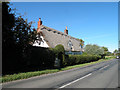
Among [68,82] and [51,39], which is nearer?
[68,82]

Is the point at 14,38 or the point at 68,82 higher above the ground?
the point at 14,38

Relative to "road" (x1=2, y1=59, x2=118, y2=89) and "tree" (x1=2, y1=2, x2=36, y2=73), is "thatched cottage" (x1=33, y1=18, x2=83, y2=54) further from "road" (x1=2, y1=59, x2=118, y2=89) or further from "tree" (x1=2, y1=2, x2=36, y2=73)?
"road" (x1=2, y1=59, x2=118, y2=89)

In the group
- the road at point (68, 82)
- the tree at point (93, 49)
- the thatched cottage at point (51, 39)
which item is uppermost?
the thatched cottage at point (51, 39)

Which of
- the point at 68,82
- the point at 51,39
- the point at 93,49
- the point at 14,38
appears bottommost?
the point at 68,82

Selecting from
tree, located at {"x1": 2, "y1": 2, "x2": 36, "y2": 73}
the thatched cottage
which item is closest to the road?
tree, located at {"x1": 2, "y1": 2, "x2": 36, "y2": 73}

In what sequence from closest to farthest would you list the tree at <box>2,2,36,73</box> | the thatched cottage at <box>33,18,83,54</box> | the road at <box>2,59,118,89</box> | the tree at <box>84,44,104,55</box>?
the road at <box>2,59,118,89</box>
the tree at <box>2,2,36,73</box>
the thatched cottage at <box>33,18,83,54</box>
the tree at <box>84,44,104,55</box>

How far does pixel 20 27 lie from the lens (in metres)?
11.8

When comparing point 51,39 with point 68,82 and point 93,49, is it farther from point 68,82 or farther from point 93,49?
point 68,82

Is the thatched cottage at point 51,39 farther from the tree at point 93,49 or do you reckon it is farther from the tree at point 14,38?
the tree at point 14,38

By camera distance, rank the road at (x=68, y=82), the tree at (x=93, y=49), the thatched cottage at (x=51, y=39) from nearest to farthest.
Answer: the road at (x=68, y=82) < the thatched cottage at (x=51, y=39) < the tree at (x=93, y=49)

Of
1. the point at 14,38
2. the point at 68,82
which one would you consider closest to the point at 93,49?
the point at 14,38

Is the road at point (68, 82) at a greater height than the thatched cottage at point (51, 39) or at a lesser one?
lesser

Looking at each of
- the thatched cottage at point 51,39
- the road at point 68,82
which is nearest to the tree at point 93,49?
the thatched cottage at point 51,39

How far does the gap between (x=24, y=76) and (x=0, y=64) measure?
3.56m
